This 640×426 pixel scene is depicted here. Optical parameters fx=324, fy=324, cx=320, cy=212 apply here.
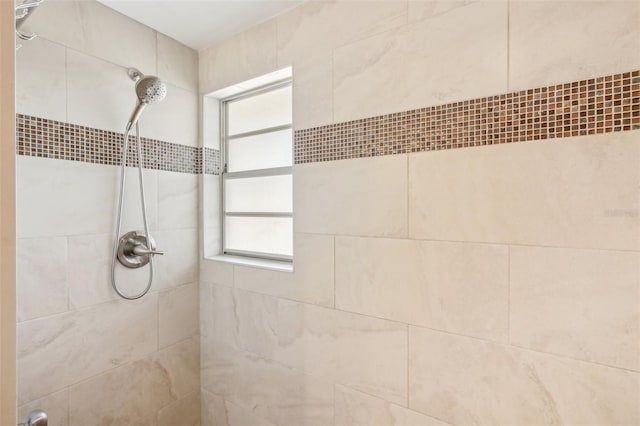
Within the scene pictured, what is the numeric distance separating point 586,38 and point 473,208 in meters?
0.61

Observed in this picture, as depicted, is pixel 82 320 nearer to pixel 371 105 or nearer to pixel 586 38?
pixel 371 105

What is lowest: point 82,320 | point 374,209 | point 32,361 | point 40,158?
point 32,361

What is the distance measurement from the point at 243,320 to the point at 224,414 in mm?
609

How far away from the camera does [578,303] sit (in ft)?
3.31

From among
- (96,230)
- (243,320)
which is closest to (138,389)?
(243,320)

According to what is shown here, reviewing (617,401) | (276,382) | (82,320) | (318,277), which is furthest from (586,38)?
(82,320)

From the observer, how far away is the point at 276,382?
1710mm

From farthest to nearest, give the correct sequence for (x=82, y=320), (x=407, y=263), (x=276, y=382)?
1. (x=276, y=382)
2. (x=82, y=320)
3. (x=407, y=263)

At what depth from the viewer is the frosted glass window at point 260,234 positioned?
190 cm

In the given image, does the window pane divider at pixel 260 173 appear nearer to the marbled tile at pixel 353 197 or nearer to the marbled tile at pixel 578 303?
the marbled tile at pixel 353 197

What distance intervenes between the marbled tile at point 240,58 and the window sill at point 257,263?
1048 mm

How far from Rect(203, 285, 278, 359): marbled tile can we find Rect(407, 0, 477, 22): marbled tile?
1.46 meters

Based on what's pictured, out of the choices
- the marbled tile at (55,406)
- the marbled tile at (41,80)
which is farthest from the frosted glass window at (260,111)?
the marbled tile at (55,406)

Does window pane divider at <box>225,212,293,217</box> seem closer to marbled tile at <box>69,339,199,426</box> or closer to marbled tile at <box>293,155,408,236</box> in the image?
marbled tile at <box>293,155,408,236</box>
